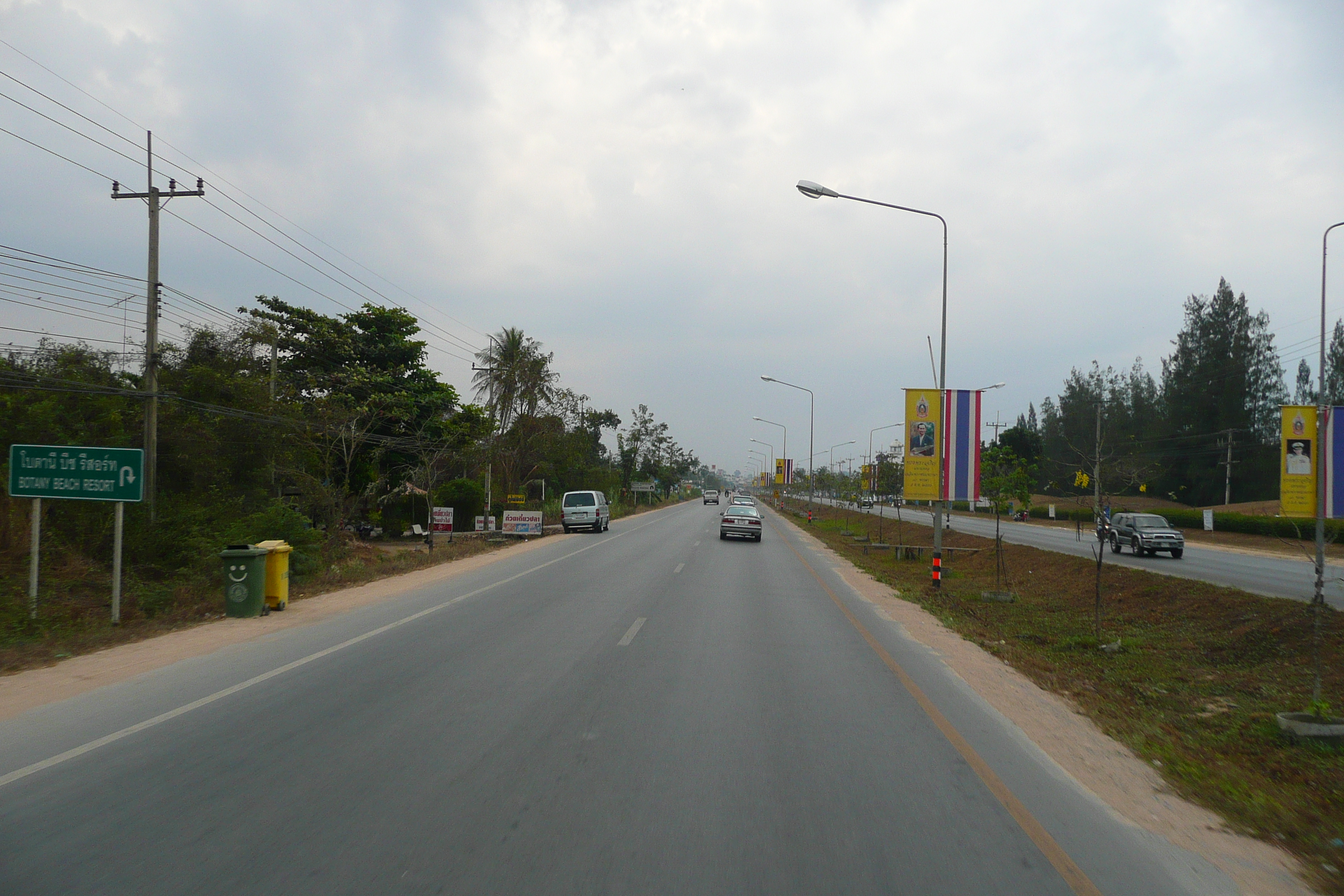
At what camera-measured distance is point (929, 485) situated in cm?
2030

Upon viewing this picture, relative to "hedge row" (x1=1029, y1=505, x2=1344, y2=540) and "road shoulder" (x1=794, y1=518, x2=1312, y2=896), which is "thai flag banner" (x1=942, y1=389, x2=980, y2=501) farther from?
"hedge row" (x1=1029, y1=505, x2=1344, y2=540)

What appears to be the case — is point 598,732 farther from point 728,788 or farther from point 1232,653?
point 1232,653

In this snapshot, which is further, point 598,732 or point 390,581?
point 390,581

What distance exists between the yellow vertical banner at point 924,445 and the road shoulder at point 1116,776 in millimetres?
9353

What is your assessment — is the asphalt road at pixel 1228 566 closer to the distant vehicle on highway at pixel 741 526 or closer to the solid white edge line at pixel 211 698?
the distant vehicle on highway at pixel 741 526

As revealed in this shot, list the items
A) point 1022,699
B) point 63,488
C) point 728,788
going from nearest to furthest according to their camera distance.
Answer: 1. point 728,788
2. point 1022,699
3. point 63,488

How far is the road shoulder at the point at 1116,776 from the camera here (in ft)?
14.6

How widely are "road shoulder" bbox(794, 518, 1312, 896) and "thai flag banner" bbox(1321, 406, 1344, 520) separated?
37.5 feet

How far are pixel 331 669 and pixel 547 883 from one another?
5.61 meters

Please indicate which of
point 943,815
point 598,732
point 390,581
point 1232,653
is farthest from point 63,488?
point 1232,653

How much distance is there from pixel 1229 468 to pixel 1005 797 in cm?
7200

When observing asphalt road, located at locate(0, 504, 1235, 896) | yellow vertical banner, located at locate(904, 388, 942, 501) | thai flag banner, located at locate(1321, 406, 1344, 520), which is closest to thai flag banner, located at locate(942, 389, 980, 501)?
yellow vertical banner, located at locate(904, 388, 942, 501)

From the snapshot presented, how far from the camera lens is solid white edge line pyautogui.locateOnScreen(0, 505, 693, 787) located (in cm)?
544

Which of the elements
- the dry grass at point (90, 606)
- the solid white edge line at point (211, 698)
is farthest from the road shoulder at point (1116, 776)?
the dry grass at point (90, 606)
